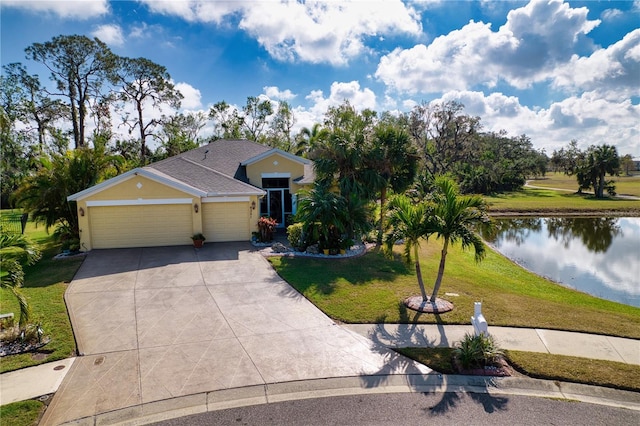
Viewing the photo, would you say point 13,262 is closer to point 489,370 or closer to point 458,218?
point 489,370

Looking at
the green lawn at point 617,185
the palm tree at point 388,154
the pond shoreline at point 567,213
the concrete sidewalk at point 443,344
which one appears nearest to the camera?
the concrete sidewalk at point 443,344

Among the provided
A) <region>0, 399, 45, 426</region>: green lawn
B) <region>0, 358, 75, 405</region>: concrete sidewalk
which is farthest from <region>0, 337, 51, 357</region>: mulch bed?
<region>0, 399, 45, 426</region>: green lawn

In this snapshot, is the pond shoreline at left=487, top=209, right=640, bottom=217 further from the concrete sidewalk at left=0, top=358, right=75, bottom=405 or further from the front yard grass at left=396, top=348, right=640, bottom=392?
the concrete sidewalk at left=0, top=358, right=75, bottom=405

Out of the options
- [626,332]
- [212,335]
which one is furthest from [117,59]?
[626,332]

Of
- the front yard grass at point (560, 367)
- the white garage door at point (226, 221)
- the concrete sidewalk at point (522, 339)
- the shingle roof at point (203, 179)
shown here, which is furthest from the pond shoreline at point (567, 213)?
the front yard grass at point (560, 367)

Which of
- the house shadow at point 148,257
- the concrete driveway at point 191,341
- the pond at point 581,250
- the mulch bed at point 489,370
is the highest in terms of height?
the house shadow at point 148,257

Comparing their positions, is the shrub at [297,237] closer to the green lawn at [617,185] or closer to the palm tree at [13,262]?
the palm tree at [13,262]
